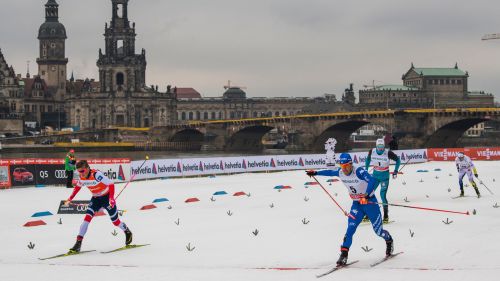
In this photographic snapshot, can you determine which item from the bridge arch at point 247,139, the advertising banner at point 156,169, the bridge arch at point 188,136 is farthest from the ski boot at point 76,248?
the bridge arch at point 188,136

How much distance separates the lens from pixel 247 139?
164m

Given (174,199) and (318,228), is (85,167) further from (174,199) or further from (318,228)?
(174,199)

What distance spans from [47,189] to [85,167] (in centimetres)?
2256

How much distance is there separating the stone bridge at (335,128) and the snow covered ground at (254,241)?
299ft

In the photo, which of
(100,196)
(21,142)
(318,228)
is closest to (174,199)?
(318,228)

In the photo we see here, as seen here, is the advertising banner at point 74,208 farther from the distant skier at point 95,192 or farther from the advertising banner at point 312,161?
the advertising banner at point 312,161

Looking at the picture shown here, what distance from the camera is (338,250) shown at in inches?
671

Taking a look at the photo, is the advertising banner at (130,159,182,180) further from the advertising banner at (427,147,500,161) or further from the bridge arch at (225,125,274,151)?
the bridge arch at (225,125,274,151)

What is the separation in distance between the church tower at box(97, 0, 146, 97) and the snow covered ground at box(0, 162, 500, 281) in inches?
6345

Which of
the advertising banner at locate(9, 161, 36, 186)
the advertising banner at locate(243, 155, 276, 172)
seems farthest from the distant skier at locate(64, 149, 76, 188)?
the advertising banner at locate(243, 155, 276, 172)

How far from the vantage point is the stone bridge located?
123m

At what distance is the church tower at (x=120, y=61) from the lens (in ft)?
624

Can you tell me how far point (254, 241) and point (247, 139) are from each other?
→ 5729 inches

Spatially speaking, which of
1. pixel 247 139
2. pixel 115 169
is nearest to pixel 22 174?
pixel 115 169
